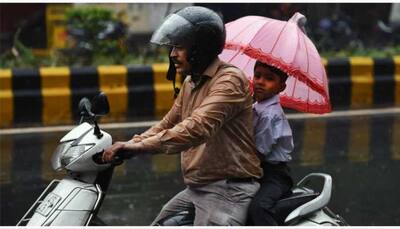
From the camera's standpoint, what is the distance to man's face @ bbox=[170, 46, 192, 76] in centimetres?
287

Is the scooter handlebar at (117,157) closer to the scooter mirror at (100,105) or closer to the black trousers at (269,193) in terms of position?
the scooter mirror at (100,105)

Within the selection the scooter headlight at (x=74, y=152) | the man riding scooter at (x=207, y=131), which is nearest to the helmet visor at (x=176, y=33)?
the man riding scooter at (x=207, y=131)

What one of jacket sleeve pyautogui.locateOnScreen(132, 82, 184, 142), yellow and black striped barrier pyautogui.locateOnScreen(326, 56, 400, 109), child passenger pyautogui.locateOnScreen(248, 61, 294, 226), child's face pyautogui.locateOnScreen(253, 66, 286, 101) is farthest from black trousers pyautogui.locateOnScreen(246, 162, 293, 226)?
yellow and black striped barrier pyautogui.locateOnScreen(326, 56, 400, 109)

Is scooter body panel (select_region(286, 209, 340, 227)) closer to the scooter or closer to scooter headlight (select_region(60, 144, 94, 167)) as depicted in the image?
the scooter

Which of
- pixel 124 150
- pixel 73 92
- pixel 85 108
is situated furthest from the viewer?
pixel 73 92

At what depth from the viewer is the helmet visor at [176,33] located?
2.82 m

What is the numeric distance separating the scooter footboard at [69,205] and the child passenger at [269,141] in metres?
0.57

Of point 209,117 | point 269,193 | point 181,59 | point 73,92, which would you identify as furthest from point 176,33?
point 73,92

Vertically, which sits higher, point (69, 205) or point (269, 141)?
point (269, 141)

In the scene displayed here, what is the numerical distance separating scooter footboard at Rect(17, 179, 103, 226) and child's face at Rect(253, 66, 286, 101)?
0.71 m

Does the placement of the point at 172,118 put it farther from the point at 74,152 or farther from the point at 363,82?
the point at 363,82

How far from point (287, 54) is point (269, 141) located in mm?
390

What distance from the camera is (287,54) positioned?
Answer: 327 cm

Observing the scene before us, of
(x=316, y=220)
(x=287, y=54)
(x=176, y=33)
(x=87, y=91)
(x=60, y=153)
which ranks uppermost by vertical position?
(x=176, y=33)
